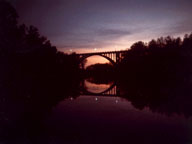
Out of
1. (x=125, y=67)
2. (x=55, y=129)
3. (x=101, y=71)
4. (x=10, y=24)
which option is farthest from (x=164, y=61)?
(x=101, y=71)

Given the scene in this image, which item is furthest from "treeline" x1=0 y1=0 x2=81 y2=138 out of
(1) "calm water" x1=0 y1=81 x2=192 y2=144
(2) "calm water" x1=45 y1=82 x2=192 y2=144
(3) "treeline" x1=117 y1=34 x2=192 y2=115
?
(3) "treeline" x1=117 y1=34 x2=192 y2=115

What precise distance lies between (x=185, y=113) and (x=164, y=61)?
3186cm

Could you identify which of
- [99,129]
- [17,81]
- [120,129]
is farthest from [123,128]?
[17,81]

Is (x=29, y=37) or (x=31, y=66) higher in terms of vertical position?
(x=29, y=37)

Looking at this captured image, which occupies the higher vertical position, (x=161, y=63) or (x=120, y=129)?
(x=161, y=63)

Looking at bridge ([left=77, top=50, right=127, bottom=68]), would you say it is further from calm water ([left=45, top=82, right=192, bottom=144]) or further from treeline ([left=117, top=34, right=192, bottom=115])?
calm water ([left=45, top=82, right=192, bottom=144])

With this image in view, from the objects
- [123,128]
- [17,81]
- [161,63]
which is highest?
[161,63]

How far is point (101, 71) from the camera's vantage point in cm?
10694

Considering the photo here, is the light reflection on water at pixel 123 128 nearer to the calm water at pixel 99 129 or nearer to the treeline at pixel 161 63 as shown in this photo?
the calm water at pixel 99 129

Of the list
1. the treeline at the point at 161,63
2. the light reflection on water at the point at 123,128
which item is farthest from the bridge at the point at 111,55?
the light reflection on water at the point at 123,128

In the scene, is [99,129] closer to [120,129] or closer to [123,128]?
[120,129]

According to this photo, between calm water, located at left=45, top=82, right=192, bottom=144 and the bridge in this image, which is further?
the bridge

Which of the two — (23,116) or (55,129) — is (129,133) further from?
(23,116)

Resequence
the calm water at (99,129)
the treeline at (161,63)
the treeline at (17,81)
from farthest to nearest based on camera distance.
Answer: the treeline at (161,63), the treeline at (17,81), the calm water at (99,129)
